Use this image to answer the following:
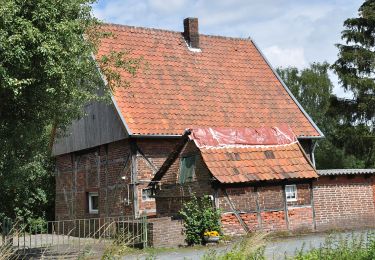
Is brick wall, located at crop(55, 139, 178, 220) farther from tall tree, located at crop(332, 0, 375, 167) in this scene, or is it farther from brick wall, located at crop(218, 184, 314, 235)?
tall tree, located at crop(332, 0, 375, 167)

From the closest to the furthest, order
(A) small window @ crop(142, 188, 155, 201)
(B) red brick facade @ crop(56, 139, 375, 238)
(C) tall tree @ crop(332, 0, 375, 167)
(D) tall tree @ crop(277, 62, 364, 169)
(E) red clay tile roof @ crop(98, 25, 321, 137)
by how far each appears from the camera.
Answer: (B) red brick facade @ crop(56, 139, 375, 238) < (A) small window @ crop(142, 188, 155, 201) < (E) red clay tile roof @ crop(98, 25, 321, 137) < (C) tall tree @ crop(332, 0, 375, 167) < (D) tall tree @ crop(277, 62, 364, 169)

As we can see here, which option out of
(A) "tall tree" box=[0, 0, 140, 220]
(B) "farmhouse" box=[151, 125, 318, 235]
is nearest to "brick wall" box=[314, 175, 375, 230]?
(B) "farmhouse" box=[151, 125, 318, 235]

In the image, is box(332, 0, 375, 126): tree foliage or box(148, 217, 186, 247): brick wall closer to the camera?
box(148, 217, 186, 247): brick wall

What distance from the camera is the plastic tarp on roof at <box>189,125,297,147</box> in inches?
675

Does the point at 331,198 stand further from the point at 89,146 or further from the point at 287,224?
the point at 89,146

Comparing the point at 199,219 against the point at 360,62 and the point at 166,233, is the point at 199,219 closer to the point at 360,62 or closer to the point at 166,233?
the point at 166,233

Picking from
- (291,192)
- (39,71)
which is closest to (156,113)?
(291,192)

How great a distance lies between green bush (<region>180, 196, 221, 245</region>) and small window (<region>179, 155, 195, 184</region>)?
4.15ft

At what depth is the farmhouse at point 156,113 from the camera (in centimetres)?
1938

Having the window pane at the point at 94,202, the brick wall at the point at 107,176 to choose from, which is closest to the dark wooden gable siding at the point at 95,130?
the brick wall at the point at 107,176

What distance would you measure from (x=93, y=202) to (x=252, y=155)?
7985mm

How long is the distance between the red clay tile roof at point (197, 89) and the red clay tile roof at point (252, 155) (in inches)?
104

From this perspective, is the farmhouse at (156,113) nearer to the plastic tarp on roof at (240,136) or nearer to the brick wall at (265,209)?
the plastic tarp on roof at (240,136)

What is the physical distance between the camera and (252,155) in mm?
17469
